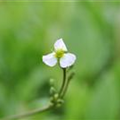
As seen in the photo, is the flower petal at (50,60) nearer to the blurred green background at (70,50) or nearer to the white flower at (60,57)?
the white flower at (60,57)

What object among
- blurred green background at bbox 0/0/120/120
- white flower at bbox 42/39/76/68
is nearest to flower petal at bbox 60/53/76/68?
white flower at bbox 42/39/76/68

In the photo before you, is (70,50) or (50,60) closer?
(50,60)

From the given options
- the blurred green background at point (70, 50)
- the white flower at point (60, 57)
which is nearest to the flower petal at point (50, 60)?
the white flower at point (60, 57)

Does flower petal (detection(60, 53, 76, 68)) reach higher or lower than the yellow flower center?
lower

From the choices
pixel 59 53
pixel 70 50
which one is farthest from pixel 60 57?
pixel 70 50

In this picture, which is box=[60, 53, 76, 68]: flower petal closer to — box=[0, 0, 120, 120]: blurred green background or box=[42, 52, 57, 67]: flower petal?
box=[42, 52, 57, 67]: flower petal

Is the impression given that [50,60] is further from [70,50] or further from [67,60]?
[70,50]
